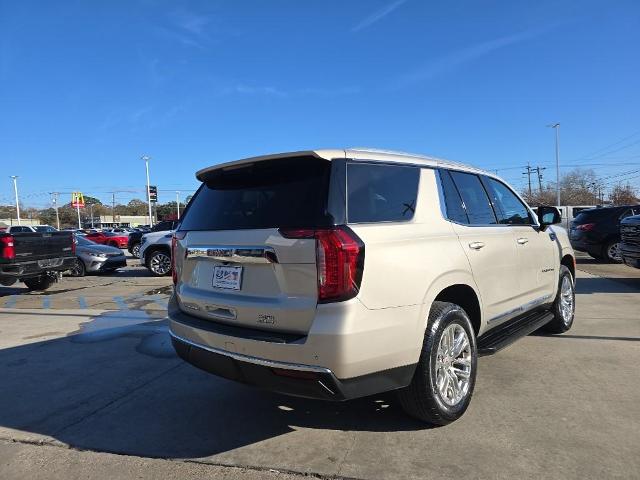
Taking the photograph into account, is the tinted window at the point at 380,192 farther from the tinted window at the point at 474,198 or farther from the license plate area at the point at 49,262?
the license plate area at the point at 49,262

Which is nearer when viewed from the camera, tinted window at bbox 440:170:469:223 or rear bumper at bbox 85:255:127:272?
tinted window at bbox 440:170:469:223

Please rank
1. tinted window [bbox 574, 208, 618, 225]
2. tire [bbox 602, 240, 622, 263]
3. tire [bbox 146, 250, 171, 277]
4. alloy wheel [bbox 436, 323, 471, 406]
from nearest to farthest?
alloy wheel [bbox 436, 323, 471, 406], tire [bbox 146, 250, 171, 277], tire [bbox 602, 240, 622, 263], tinted window [bbox 574, 208, 618, 225]

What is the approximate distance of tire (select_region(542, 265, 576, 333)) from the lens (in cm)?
567

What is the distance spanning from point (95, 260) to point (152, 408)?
12.2 metres

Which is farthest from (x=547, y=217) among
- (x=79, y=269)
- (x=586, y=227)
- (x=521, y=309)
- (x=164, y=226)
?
(x=79, y=269)

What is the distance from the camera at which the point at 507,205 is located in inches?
193

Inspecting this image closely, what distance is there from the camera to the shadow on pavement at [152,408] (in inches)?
136

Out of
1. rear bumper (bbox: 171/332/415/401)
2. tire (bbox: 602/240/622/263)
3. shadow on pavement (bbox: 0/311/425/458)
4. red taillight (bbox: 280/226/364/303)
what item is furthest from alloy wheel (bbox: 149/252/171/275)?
tire (bbox: 602/240/622/263)

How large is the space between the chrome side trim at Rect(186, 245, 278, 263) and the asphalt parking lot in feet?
4.13

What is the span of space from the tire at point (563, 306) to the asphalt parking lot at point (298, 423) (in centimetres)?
15

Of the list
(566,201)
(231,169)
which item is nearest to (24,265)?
(231,169)

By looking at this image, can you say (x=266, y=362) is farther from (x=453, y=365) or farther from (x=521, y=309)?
(x=521, y=309)

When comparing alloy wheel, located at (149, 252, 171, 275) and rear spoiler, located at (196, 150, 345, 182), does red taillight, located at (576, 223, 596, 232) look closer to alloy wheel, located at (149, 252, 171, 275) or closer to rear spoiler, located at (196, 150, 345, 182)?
alloy wheel, located at (149, 252, 171, 275)

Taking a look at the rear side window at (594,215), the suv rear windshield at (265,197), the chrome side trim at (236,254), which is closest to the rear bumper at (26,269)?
the suv rear windshield at (265,197)
